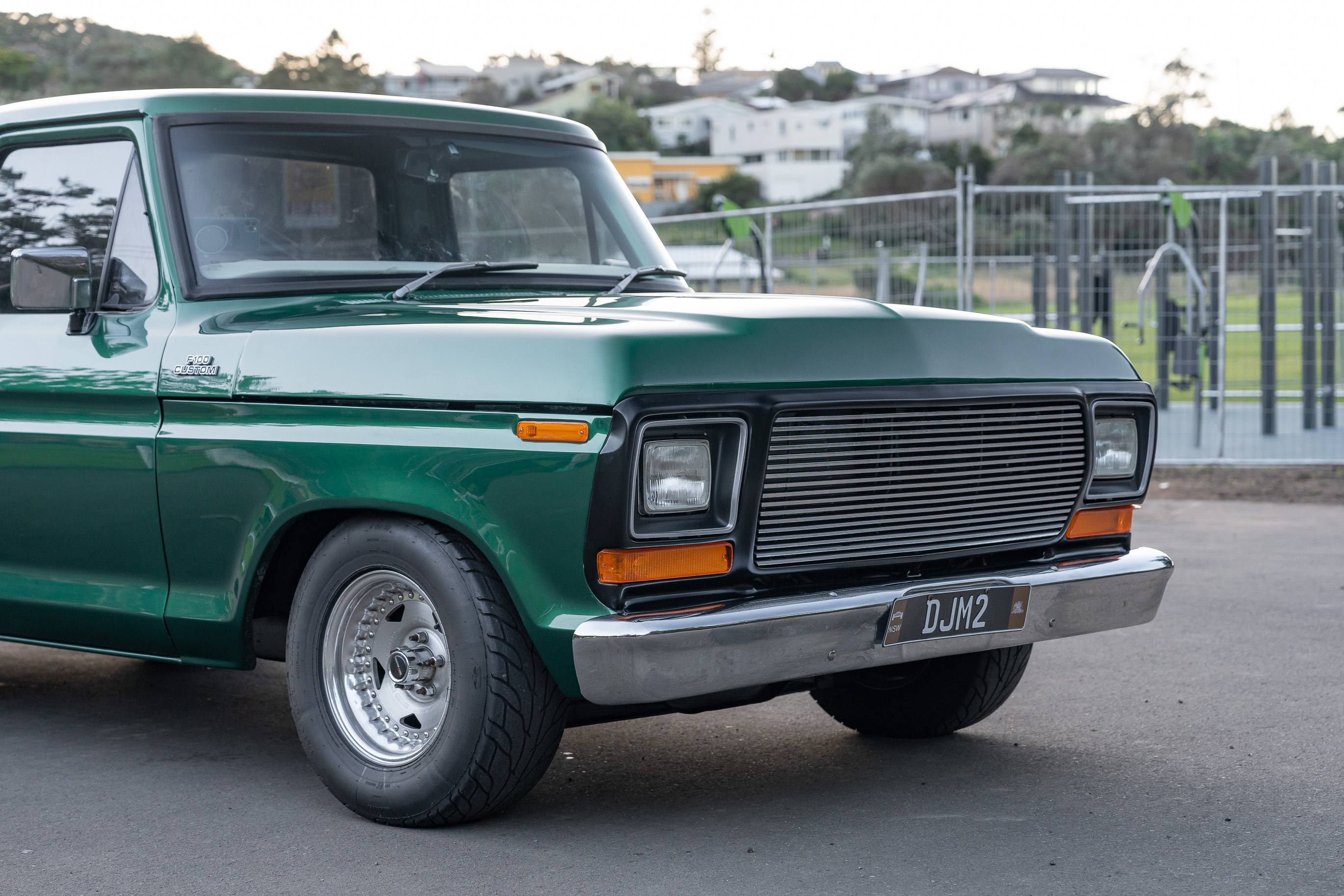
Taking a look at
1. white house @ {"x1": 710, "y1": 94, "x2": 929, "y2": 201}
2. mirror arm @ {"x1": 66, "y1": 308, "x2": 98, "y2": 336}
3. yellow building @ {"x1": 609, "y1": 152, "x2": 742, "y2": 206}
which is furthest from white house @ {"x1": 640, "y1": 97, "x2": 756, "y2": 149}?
mirror arm @ {"x1": 66, "y1": 308, "x2": 98, "y2": 336}

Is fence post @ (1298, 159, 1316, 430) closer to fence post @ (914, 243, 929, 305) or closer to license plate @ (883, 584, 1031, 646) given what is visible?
fence post @ (914, 243, 929, 305)

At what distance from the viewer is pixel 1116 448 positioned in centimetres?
448

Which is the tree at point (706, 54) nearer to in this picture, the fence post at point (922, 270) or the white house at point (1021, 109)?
the white house at point (1021, 109)

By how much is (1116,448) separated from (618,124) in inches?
4215

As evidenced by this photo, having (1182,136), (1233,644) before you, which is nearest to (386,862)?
(1233,644)

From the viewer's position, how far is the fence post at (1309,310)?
1333 cm

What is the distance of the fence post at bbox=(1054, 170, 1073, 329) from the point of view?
13695mm

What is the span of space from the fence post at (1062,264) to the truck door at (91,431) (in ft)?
32.9

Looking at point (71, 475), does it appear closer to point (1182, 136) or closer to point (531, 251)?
point (531, 251)

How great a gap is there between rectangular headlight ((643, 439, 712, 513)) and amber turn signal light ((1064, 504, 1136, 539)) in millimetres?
1328

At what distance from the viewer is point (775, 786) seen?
4375 millimetres

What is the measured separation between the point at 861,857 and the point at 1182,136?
69.6 metres

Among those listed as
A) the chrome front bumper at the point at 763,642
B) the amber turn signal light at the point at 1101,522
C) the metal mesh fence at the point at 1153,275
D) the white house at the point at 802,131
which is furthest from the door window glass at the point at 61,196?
the white house at the point at 802,131

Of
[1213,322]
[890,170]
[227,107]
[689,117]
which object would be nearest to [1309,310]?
[1213,322]
